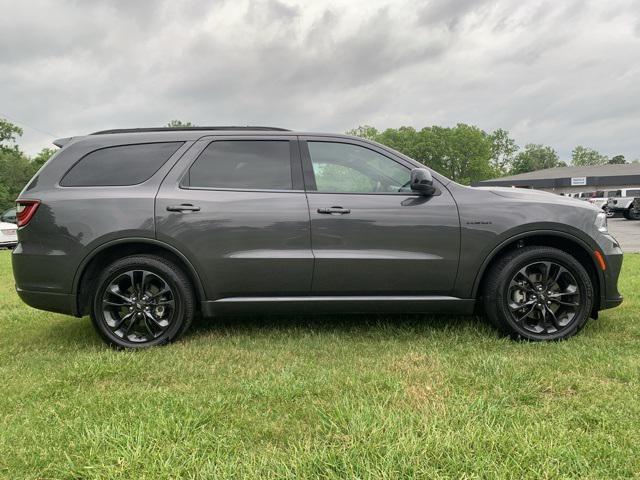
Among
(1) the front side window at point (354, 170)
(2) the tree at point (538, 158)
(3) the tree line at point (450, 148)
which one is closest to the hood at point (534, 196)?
(1) the front side window at point (354, 170)

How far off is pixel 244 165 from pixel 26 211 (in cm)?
169

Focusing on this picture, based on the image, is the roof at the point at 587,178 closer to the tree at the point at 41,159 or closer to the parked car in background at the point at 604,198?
the parked car in background at the point at 604,198

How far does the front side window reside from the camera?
3.76 m

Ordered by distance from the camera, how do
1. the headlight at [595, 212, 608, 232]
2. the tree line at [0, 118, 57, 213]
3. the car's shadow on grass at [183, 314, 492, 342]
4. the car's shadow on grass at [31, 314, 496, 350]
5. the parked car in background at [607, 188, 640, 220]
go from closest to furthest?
the headlight at [595, 212, 608, 232] < the car's shadow on grass at [31, 314, 496, 350] < the car's shadow on grass at [183, 314, 492, 342] < the parked car in background at [607, 188, 640, 220] < the tree line at [0, 118, 57, 213]

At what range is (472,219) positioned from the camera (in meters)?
3.68

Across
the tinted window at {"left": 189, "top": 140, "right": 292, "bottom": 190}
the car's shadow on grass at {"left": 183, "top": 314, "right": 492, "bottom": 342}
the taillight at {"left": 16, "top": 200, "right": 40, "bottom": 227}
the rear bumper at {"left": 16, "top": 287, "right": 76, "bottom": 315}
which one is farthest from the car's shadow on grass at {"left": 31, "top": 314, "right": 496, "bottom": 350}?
the tinted window at {"left": 189, "top": 140, "right": 292, "bottom": 190}

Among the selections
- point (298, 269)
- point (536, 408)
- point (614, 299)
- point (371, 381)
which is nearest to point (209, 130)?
point (298, 269)

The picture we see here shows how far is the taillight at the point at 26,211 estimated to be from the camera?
3.56 metres

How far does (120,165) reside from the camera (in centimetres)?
376

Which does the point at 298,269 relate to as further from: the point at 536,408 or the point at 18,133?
the point at 18,133

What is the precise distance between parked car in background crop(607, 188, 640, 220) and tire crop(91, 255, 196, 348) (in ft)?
84.6

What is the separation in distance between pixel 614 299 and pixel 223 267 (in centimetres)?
311

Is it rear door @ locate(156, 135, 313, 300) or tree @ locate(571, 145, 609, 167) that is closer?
rear door @ locate(156, 135, 313, 300)

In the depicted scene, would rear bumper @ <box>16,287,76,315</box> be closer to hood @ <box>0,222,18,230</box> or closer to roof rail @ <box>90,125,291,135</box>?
roof rail @ <box>90,125,291,135</box>
